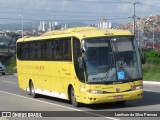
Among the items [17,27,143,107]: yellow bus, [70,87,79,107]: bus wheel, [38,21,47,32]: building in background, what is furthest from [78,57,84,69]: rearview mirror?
[38,21,47,32]: building in background

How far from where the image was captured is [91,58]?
16.2 metres

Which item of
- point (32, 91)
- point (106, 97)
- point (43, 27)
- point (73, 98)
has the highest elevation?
point (43, 27)

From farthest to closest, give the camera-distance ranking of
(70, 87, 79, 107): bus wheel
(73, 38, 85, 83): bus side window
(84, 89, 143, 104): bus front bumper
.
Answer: (70, 87, 79, 107): bus wheel
(73, 38, 85, 83): bus side window
(84, 89, 143, 104): bus front bumper

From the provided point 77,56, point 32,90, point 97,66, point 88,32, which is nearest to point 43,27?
point 32,90

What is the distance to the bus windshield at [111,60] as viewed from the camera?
1605 cm

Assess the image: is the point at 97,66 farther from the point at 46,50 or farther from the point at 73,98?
the point at 46,50

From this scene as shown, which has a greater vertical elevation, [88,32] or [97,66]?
[88,32]

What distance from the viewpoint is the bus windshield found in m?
16.0

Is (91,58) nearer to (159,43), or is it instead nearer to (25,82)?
(25,82)

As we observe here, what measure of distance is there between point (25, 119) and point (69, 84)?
3906mm

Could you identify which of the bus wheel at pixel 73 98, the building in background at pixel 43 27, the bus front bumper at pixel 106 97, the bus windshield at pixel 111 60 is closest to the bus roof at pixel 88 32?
the bus windshield at pixel 111 60

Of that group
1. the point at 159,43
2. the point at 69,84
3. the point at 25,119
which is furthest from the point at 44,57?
the point at 159,43

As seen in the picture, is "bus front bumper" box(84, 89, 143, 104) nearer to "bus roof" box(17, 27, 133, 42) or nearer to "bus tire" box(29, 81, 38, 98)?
"bus roof" box(17, 27, 133, 42)

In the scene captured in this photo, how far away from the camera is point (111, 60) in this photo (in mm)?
16266
